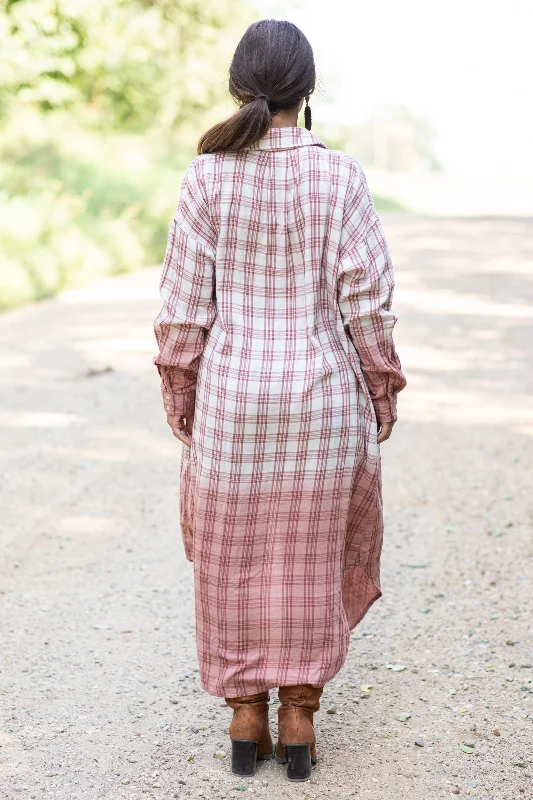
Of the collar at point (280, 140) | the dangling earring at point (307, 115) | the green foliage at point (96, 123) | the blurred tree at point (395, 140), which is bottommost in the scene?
the blurred tree at point (395, 140)

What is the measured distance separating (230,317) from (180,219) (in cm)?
28

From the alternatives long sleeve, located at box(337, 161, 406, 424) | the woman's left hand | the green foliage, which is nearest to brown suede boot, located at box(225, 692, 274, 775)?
the woman's left hand

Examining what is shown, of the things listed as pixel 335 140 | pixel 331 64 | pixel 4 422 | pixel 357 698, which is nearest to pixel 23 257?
pixel 4 422

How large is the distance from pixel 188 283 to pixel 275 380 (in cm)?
33

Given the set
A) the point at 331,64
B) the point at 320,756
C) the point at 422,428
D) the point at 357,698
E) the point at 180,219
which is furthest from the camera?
the point at 331,64

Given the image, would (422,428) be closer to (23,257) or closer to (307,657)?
(307,657)

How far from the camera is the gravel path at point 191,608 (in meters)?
2.75

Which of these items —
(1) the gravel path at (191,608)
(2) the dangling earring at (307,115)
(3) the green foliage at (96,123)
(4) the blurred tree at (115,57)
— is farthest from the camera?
(4) the blurred tree at (115,57)

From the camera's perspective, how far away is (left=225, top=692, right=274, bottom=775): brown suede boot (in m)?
2.67

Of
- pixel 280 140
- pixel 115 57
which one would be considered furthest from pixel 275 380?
pixel 115 57

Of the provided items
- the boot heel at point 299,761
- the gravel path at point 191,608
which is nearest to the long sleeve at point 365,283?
the boot heel at point 299,761

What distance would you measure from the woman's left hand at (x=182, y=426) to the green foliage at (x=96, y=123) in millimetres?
8097

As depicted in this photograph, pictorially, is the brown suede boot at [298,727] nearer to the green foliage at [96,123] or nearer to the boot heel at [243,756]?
the boot heel at [243,756]

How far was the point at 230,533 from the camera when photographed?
2.60m
